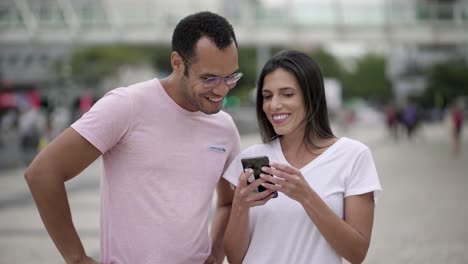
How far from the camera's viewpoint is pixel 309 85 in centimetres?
298

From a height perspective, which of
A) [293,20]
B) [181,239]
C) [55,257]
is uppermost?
[181,239]

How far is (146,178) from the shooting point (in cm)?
291

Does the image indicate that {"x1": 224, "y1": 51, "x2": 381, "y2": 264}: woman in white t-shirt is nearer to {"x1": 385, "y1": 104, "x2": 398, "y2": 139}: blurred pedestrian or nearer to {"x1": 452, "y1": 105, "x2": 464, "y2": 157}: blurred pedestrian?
{"x1": 452, "y1": 105, "x2": 464, "y2": 157}: blurred pedestrian

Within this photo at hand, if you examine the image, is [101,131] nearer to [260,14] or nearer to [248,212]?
[248,212]

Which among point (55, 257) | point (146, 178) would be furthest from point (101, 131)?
point (55, 257)

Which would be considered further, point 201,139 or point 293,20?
point 293,20

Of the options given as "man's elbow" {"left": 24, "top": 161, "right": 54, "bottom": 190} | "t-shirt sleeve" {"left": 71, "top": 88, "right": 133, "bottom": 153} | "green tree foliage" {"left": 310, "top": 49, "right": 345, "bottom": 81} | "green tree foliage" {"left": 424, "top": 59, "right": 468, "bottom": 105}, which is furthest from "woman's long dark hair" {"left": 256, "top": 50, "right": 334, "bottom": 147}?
"green tree foliage" {"left": 310, "top": 49, "right": 345, "bottom": 81}

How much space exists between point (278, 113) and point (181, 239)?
67 centimetres

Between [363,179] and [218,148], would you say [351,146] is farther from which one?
[218,148]

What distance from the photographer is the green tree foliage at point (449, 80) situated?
67.7m

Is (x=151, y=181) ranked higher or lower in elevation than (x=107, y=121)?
lower

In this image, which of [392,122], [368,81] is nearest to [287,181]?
[392,122]

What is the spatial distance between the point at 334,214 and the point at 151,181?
0.76m

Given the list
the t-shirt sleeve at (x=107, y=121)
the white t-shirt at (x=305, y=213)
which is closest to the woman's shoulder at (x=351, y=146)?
the white t-shirt at (x=305, y=213)
